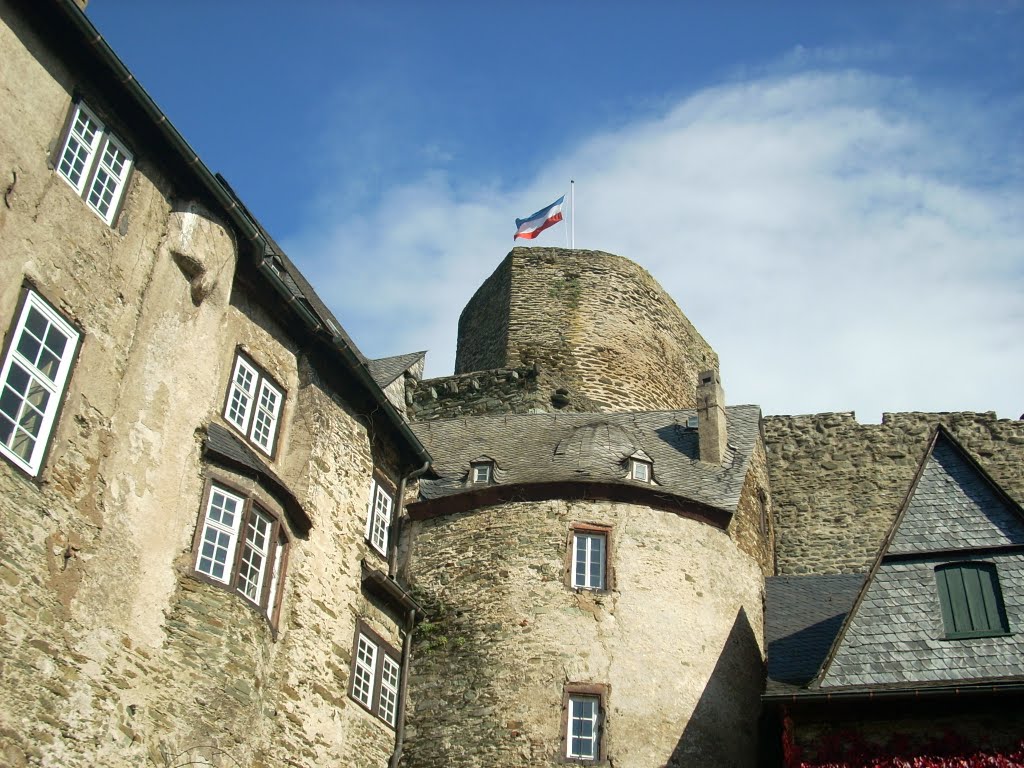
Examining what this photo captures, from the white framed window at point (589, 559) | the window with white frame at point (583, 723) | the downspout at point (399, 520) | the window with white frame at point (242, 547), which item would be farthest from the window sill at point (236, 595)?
the white framed window at point (589, 559)

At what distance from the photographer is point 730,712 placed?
18578 millimetres

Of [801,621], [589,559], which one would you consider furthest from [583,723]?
[801,621]

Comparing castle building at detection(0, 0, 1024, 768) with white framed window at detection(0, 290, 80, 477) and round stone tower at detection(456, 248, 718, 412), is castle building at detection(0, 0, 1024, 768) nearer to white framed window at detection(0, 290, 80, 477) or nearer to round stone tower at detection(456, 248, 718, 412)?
white framed window at detection(0, 290, 80, 477)

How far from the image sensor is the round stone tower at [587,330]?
1196 inches

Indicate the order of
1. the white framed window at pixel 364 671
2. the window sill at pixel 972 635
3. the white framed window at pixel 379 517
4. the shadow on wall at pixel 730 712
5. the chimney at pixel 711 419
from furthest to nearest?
the chimney at pixel 711 419 → the white framed window at pixel 379 517 → the shadow on wall at pixel 730 712 → the white framed window at pixel 364 671 → the window sill at pixel 972 635

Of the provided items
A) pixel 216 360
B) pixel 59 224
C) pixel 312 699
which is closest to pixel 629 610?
pixel 312 699

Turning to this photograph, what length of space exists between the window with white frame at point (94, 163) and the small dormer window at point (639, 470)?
9.58 meters

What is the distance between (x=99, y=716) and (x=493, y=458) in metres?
10.3

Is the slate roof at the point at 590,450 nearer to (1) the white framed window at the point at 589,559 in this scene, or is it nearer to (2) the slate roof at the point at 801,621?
(1) the white framed window at the point at 589,559

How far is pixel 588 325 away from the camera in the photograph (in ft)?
103

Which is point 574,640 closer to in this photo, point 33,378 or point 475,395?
point 33,378

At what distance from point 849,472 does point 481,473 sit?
14280 millimetres

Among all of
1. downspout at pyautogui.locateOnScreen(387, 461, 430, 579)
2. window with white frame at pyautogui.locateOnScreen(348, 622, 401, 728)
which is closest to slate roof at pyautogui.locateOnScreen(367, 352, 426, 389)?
downspout at pyautogui.locateOnScreen(387, 461, 430, 579)

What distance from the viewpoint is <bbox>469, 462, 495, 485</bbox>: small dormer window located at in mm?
20688
